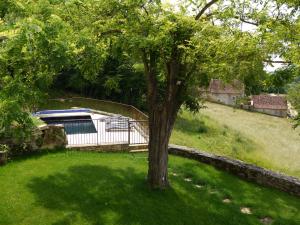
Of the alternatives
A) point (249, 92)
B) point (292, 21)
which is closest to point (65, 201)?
point (249, 92)

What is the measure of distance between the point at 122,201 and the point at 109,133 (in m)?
8.49

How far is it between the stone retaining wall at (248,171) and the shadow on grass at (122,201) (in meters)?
3.01

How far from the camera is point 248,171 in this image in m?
14.1

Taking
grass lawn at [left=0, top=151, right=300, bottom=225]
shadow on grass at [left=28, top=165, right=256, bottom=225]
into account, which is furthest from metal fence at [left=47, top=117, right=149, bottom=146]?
shadow on grass at [left=28, top=165, right=256, bottom=225]

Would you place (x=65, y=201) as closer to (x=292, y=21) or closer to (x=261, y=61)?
(x=261, y=61)

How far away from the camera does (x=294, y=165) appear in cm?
2836

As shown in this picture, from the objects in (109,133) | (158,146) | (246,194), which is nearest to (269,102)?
(109,133)

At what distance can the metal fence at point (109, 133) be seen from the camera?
17078 millimetres

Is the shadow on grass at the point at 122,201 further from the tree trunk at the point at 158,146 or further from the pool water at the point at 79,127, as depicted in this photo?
the pool water at the point at 79,127

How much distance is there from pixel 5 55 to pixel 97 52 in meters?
4.25

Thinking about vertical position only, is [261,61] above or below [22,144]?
above

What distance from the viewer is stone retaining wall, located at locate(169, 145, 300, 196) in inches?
516

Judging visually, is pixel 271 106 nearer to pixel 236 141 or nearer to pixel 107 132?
pixel 236 141

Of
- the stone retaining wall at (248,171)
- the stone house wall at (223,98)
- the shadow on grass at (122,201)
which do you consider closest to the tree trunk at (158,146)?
the shadow on grass at (122,201)
